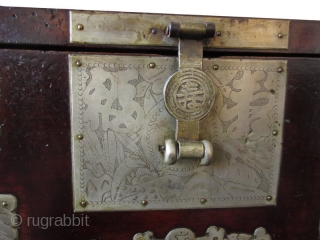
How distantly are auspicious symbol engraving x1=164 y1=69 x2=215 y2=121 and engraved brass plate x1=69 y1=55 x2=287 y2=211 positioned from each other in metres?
0.03

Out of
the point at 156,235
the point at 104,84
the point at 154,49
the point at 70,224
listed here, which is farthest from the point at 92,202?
the point at 154,49

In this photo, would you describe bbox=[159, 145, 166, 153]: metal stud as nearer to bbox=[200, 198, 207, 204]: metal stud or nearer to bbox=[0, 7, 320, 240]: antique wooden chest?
bbox=[0, 7, 320, 240]: antique wooden chest

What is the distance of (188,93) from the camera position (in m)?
0.74

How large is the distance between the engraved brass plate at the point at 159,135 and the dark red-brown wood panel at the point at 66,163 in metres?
0.03

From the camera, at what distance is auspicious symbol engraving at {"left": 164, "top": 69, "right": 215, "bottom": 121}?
0.73 m

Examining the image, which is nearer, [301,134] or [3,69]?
[3,69]

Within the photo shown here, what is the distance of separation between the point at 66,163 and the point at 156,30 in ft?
1.27

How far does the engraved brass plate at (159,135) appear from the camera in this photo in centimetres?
74

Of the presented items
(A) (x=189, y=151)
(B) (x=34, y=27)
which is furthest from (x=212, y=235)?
(B) (x=34, y=27)

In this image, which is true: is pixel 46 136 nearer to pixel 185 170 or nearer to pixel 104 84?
pixel 104 84

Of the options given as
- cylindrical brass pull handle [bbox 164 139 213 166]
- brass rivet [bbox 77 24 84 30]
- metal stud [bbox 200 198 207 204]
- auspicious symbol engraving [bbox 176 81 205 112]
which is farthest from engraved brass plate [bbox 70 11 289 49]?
metal stud [bbox 200 198 207 204]

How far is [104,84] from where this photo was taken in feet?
2.41

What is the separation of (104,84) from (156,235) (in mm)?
411

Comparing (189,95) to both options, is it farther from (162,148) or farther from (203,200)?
(203,200)
